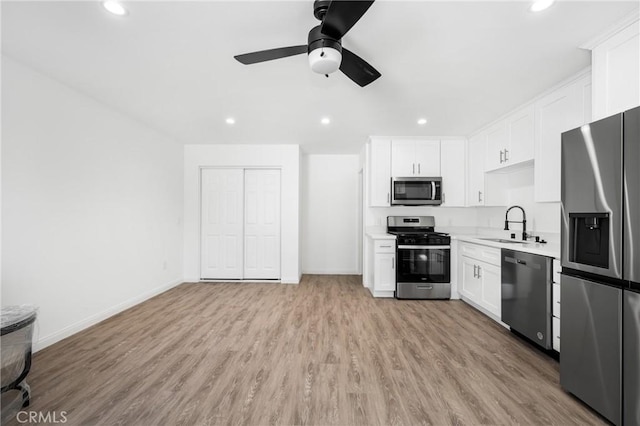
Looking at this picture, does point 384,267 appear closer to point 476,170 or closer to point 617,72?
point 476,170

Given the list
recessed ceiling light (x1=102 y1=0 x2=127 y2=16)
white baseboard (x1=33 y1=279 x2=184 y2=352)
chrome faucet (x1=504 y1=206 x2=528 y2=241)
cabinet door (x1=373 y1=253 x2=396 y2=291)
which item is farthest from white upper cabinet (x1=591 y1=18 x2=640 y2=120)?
white baseboard (x1=33 y1=279 x2=184 y2=352)

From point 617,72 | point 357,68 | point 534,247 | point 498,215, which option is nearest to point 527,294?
point 534,247

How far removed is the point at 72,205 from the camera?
9.08 ft

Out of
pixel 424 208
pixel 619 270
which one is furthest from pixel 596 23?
pixel 424 208

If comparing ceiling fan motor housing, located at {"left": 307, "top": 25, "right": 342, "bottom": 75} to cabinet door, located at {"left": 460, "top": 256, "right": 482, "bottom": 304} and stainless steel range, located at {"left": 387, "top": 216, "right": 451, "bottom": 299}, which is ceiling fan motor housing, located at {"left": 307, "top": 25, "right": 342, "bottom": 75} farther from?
cabinet door, located at {"left": 460, "top": 256, "right": 482, "bottom": 304}

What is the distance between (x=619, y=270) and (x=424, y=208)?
10.3 feet

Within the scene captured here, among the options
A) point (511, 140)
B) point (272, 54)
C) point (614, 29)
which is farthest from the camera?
Answer: point (511, 140)

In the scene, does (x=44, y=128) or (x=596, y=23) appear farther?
(x=44, y=128)

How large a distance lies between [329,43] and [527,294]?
9.14 feet

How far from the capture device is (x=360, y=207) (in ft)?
18.0

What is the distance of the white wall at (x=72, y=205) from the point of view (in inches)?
89.1

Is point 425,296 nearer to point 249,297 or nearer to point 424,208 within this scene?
point 424,208

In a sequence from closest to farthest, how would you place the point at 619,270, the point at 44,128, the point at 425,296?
the point at 619,270, the point at 44,128, the point at 425,296

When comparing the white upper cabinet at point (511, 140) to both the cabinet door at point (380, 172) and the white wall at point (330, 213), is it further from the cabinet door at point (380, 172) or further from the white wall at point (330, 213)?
the white wall at point (330, 213)
